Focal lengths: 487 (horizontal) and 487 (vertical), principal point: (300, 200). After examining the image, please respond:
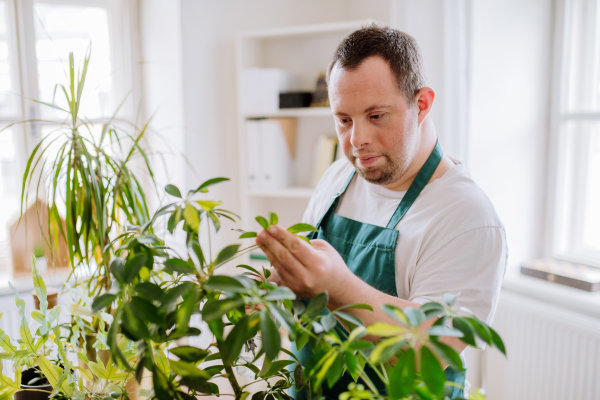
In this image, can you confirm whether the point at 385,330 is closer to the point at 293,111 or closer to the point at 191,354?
the point at 191,354

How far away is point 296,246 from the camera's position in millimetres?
786

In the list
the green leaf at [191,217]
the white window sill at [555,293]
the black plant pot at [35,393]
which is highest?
the green leaf at [191,217]

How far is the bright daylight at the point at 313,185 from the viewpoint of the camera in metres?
0.79

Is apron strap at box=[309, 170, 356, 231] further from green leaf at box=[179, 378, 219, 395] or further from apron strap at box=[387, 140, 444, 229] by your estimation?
green leaf at box=[179, 378, 219, 395]

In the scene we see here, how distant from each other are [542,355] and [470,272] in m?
1.21

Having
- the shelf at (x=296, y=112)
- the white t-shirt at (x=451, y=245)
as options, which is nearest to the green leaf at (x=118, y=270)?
the white t-shirt at (x=451, y=245)

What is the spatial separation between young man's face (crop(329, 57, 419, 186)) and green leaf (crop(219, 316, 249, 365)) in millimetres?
657

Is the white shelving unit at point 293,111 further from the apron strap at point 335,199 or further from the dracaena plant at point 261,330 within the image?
the dracaena plant at point 261,330

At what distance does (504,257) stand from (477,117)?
3.99 feet

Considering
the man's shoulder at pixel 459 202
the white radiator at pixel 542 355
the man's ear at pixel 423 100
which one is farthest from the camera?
the white radiator at pixel 542 355

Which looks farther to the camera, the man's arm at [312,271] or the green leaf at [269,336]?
the man's arm at [312,271]

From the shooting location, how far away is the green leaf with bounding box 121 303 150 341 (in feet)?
1.87

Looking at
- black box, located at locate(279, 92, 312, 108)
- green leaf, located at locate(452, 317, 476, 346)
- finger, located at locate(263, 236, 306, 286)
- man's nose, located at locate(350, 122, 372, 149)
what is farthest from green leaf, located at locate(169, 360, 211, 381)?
black box, located at locate(279, 92, 312, 108)

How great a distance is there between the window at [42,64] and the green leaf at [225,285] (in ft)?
6.73
